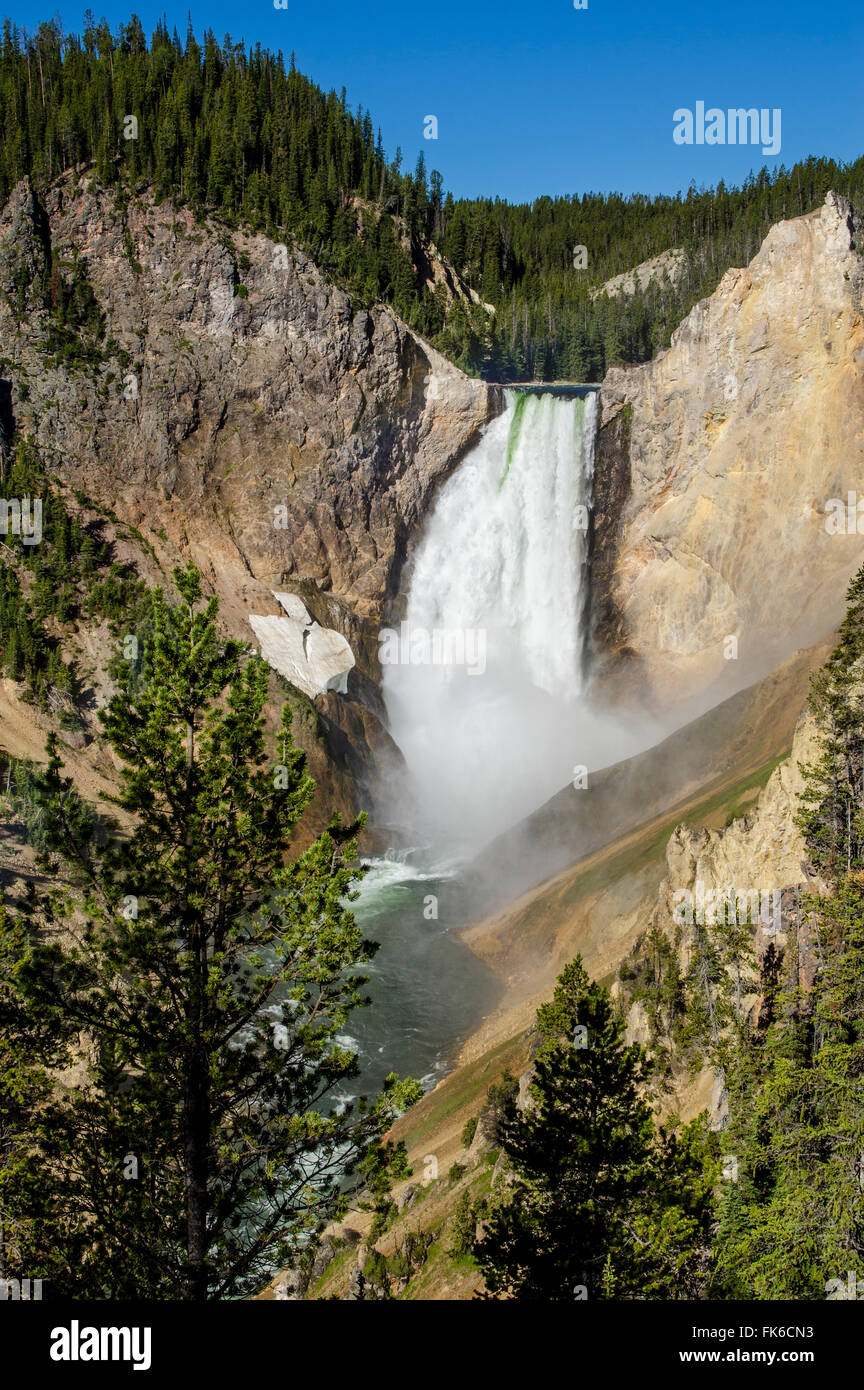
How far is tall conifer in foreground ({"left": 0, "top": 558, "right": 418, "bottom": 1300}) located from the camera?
11.4 m

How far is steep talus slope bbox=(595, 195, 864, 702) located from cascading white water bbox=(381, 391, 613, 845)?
2.36 m

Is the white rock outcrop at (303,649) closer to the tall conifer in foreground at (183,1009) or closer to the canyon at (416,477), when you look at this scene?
the canyon at (416,477)

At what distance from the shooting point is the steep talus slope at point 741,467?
52.0m

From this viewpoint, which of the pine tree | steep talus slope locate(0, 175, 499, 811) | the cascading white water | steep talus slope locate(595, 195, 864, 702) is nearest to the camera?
the pine tree

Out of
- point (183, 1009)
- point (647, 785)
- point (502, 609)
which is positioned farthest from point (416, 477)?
point (183, 1009)

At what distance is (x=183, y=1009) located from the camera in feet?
40.3

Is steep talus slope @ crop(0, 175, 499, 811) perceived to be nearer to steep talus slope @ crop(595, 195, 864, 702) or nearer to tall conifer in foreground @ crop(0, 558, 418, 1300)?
steep talus slope @ crop(595, 195, 864, 702)

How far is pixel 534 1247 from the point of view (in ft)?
44.0

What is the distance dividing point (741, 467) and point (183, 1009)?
172 ft

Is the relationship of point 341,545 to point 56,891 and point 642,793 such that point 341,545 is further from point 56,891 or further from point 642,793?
point 56,891

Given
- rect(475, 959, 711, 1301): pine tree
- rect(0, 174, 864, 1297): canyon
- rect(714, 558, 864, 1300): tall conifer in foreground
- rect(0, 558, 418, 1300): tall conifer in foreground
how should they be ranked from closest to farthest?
rect(0, 558, 418, 1300): tall conifer in foreground → rect(475, 959, 711, 1301): pine tree → rect(714, 558, 864, 1300): tall conifer in foreground → rect(0, 174, 864, 1297): canyon

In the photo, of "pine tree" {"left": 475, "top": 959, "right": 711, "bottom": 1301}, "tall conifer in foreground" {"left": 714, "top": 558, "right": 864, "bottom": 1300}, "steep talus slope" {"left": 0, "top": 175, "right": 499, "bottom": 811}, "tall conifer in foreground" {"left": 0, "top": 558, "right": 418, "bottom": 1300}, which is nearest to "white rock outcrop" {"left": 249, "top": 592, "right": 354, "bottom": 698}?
"steep talus slope" {"left": 0, "top": 175, "right": 499, "bottom": 811}

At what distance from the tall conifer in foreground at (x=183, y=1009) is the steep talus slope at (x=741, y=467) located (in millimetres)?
41827

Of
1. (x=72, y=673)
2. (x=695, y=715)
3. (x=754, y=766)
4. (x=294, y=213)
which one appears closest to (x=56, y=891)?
(x=754, y=766)
